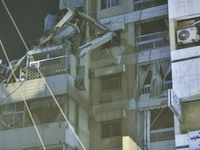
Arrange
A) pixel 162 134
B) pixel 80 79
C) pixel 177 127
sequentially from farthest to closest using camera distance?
pixel 80 79, pixel 162 134, pixel 177 127

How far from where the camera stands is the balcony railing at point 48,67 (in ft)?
83.1

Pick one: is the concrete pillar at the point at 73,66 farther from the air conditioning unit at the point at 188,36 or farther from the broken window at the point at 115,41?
the air conditioning unit at the point at 188,36

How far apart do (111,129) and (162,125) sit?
96.6 inches

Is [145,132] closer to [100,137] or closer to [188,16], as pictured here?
[100,137]

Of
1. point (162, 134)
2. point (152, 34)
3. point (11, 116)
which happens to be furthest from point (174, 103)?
point (11, 116)

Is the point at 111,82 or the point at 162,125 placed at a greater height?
the point at 111,82

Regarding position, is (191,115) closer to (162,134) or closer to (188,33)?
(162,134)

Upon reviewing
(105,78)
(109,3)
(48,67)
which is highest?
(109,3)

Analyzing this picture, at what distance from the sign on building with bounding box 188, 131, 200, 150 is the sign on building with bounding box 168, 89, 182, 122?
89 centimetres

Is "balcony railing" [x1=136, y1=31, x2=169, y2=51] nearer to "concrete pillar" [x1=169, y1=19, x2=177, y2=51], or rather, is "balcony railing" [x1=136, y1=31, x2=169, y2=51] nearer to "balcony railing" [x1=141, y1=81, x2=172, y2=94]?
"balcony railing" [x1=141, y1=81, x2=172, y2=94]

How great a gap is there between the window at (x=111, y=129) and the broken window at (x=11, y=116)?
12.0 feet

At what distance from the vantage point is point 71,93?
24.5 meters

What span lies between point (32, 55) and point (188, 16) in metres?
7.87

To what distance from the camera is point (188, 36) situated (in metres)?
22.2
